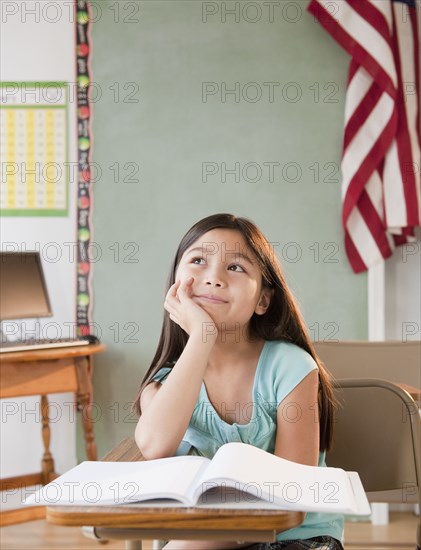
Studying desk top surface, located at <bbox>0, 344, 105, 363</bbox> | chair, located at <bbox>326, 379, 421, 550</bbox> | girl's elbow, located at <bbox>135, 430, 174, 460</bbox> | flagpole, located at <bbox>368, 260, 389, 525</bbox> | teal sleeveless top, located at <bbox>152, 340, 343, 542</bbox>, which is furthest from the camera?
flagpole, located at <bbox>368, 260, 389, 525</bbox>

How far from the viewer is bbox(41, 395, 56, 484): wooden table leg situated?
3.27 m

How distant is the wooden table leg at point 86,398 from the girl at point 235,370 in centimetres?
148

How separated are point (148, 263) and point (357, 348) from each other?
1483mm

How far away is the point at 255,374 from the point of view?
147 cm

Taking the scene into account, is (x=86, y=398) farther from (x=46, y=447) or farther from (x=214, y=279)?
(x=214, y=279)

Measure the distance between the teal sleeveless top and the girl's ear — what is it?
0.29 ft

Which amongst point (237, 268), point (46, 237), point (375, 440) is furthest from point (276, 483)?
point (46, 237)

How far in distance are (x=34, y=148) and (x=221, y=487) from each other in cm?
271

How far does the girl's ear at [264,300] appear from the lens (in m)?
1.53

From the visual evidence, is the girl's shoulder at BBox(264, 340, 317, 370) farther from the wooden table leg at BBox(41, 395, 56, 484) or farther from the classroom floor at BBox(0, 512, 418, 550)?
the wooden table leg at BBox(41, 395, 56, 484)

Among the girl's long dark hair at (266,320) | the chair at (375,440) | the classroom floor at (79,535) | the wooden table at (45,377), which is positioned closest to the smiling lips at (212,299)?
the girl's long dark hair at (266,320)

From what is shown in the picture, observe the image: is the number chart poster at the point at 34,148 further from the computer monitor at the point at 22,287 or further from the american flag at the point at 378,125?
the american flag at the point at 378,125

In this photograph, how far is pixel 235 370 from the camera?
1500 millimetres

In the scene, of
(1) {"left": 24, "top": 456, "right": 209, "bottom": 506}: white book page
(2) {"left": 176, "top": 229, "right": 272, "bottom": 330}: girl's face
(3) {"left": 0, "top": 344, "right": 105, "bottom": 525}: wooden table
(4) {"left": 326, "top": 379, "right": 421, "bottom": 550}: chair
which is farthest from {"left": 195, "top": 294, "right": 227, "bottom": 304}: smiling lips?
(3) {"left": 0, "top": 344, "right": 105, "bottom": 525}: wooden table
